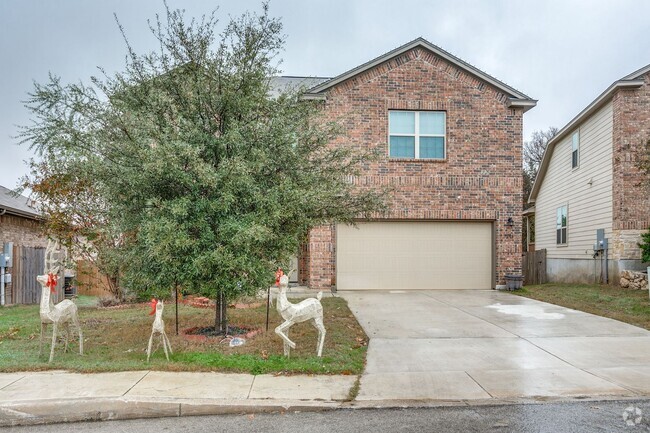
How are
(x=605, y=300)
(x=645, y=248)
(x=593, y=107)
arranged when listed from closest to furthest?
(x=605, y=300)
(x=645, y=248)
(x=593, y=107)

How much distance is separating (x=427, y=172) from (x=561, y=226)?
8606mm

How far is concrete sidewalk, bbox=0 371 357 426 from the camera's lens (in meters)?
4.79

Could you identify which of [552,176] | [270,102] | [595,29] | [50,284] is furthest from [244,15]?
[595,29]

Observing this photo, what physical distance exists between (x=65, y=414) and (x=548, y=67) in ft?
103

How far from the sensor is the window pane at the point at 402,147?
48.4ft

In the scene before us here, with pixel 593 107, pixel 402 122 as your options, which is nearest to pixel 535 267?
pixel 593 107

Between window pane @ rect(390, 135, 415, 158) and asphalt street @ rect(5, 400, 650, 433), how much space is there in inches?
415

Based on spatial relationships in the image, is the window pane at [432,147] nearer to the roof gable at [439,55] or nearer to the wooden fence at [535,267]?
A: the roof gable at [439,55]

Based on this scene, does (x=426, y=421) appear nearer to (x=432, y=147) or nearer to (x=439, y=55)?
(x=432, y=147)

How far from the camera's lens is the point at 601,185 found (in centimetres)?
1620

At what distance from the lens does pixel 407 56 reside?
49.0 feet

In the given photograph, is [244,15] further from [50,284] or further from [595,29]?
[595,29]

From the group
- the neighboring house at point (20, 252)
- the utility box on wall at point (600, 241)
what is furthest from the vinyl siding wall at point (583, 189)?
the neighboring house at point (20, 252)

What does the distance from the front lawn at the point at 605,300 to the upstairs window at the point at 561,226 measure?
4.20 meters
